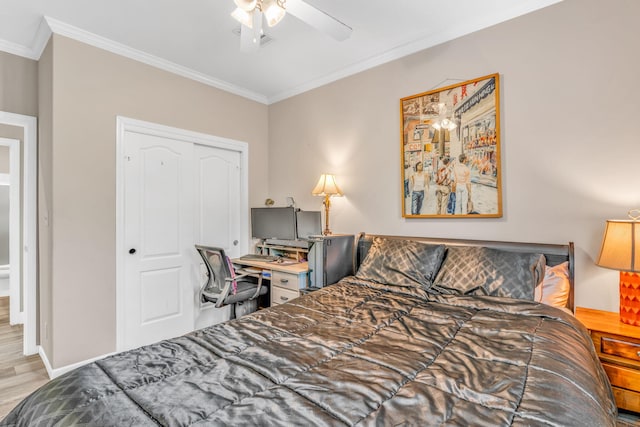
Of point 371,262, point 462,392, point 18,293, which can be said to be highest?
point 371,262

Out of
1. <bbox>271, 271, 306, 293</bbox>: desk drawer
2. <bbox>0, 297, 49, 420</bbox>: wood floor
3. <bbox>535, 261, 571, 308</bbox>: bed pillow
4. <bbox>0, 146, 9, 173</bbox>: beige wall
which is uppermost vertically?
<bbox>0, 146, 9, 173</bbox>: beige wall

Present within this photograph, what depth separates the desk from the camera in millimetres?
2920

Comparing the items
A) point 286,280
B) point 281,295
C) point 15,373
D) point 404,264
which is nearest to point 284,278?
point 286,280

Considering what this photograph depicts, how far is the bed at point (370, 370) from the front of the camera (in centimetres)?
95

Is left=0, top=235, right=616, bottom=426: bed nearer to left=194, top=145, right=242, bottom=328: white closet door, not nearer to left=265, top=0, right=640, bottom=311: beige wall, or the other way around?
left=265, top=0, right=640, bottom=311: beige wall

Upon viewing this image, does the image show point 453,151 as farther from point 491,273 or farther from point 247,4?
point 247,4

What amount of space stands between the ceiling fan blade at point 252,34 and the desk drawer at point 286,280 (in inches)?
72.7

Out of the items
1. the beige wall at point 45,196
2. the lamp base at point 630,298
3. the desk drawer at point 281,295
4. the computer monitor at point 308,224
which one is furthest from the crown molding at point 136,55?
the lamp base at point 630,298

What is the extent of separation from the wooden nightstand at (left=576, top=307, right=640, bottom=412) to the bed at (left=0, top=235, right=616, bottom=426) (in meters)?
0.26

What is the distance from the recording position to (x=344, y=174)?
11.3 feet

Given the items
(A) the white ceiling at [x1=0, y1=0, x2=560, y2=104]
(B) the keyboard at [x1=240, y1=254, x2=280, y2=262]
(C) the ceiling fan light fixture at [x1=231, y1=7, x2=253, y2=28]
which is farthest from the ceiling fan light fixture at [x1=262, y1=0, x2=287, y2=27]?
(B) the keyboard at [x1=240, y1=254, x2=280, y2=262]

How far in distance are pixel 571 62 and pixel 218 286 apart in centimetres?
326

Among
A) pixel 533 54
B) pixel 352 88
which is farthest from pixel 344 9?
pixel 533 54

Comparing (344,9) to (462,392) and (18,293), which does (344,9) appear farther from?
(18,293)
